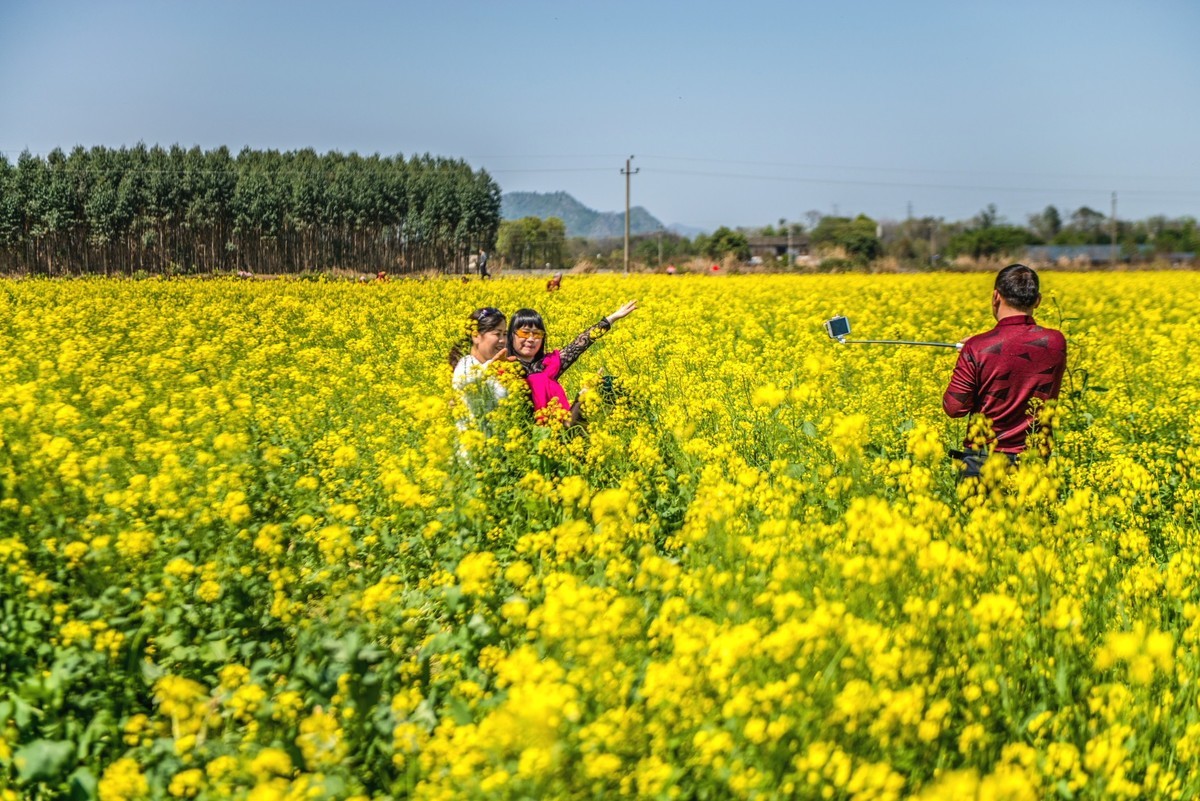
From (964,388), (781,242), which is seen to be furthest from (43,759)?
(781,242)

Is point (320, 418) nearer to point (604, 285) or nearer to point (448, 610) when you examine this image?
point (448, 610)

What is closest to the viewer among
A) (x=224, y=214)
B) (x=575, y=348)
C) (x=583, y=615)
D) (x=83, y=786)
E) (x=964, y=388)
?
(x=83, y=786)

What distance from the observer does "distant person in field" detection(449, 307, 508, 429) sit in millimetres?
5469

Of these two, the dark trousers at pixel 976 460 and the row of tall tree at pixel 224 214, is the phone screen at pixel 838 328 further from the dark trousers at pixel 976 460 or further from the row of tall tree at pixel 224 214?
the row of tall tree at pixel 224 214

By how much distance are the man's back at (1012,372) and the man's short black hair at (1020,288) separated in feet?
0.25

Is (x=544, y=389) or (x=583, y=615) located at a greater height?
(x=544, y=389)

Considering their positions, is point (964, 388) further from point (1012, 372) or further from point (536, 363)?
point (536, 363)

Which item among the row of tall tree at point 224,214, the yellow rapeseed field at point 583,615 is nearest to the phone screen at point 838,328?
→ the yellow rapeseed field at point 583,615

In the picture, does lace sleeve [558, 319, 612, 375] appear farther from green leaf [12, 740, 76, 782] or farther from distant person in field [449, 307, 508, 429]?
green leaf [12, 740, 76, 782]

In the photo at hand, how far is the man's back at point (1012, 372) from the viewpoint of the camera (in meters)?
4.49

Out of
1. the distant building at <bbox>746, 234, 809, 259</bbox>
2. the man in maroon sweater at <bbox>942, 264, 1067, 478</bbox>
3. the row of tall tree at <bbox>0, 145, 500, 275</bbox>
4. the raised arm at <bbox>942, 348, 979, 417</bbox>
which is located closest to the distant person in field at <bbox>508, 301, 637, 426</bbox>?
the raised arm at <bbox>942, 348, 979, 417</bbox>

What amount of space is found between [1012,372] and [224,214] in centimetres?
5909

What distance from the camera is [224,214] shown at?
189 feet

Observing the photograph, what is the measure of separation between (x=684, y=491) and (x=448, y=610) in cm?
188
